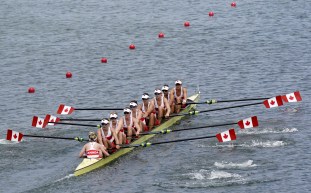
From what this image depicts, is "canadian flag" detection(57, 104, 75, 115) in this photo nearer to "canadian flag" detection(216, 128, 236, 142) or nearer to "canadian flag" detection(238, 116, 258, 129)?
"canadian flag" detection(216, 128, 236, 142)

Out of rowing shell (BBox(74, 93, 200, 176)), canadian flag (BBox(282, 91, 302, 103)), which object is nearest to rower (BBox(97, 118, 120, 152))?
rowing shell (BBox(74, 93, 200, 176))

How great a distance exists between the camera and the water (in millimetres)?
35438

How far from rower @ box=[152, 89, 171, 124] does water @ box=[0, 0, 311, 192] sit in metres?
1.24

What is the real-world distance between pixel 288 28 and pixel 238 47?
18.0 ft

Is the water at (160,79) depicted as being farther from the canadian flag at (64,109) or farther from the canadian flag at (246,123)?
the canadian flag at (246,123)

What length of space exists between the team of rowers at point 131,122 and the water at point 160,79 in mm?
829

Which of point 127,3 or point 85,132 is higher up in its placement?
point 127,3

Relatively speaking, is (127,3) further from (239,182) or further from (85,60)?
(239,182)

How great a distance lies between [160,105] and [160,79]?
9.23m

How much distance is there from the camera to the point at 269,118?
4244cm

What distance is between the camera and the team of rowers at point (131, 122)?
36.3 meters

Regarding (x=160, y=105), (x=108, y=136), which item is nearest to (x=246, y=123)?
(x=160, y=105)

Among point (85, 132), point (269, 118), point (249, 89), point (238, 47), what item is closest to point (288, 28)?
point (238, 47)

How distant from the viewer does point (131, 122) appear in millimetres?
38938
